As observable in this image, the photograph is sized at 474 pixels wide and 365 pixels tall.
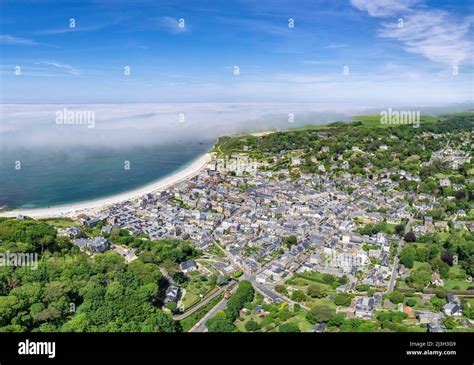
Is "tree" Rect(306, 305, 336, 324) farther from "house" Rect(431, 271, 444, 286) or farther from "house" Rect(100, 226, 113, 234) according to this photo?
"house" Rect(100, 226, 113, 234)

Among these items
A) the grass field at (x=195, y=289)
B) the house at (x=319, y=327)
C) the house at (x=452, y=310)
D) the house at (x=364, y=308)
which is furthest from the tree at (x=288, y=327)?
the house at (x=452, y=310)

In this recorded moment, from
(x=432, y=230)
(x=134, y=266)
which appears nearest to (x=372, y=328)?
(x=134, y=266)

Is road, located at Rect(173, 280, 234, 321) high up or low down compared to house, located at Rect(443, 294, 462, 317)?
up

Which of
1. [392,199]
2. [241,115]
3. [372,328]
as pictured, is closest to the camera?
[372,328]

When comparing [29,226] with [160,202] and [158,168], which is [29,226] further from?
[158,168]

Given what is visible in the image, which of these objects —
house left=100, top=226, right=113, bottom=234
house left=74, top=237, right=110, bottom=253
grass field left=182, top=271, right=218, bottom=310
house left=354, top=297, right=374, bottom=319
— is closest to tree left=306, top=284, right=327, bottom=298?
house left=354, top=297, right=374, bottom=319
